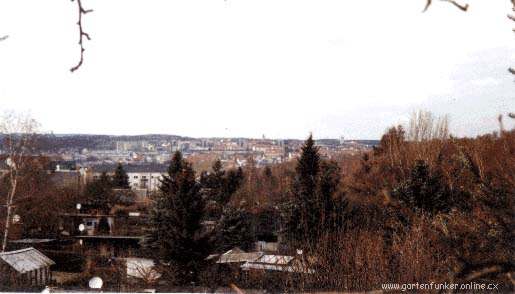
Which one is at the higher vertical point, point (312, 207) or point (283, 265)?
point (283, 265)

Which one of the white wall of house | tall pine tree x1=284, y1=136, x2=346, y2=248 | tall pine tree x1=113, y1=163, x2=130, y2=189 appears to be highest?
tall pine tree x1=284, y1=136, x2=346, y2=248

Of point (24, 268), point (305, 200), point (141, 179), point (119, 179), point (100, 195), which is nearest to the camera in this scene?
point (24, 268)

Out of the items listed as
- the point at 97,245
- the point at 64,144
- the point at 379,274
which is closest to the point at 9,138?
the point at 97,245

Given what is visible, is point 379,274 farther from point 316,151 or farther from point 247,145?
point 247,145

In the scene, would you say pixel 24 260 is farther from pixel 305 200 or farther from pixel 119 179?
pixel 119 179

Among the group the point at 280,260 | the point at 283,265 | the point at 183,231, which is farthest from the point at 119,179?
the point at 283,265

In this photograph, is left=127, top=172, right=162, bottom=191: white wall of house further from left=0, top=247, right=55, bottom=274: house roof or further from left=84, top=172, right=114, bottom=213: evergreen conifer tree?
left=0, top=247, right=55, bottom=274: house roof

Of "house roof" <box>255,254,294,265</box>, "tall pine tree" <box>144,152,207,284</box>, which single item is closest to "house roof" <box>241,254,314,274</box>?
"house roof" <box>255,254,294,265</box>

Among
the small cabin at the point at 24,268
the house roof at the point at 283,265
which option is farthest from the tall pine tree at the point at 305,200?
the small cabin at the point at 24,268
